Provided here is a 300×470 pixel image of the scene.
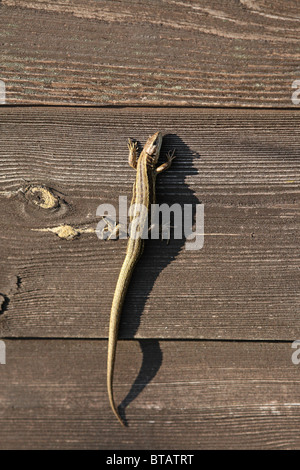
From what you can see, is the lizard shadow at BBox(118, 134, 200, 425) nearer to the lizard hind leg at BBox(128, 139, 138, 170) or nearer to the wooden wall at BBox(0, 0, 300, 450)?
the wooden wall at BBox(0, 0, 300, 450)

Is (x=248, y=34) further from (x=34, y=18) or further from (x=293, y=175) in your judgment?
(x=34, y=18)

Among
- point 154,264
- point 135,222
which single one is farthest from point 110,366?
point 135,222

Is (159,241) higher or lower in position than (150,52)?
lower

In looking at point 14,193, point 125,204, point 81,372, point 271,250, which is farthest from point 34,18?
point 81,372

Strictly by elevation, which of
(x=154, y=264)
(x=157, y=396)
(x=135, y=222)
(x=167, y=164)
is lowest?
(x=157, y=396)

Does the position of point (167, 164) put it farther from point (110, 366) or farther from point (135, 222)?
point (110, 366)

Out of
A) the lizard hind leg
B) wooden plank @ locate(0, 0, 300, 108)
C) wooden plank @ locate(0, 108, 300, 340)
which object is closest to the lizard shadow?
wooden plank @ locate(0, 108, 300, 340)

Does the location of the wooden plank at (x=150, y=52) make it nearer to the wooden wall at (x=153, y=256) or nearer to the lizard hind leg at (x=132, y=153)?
the wooden wall at (x=153, y=256)

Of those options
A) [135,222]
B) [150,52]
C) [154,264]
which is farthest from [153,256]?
[150,52]
